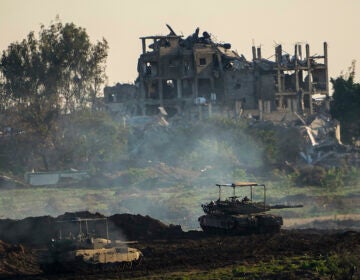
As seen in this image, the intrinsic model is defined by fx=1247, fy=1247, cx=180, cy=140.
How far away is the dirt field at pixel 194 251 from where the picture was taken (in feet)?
126

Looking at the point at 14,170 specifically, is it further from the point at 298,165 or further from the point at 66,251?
the point at 66,251

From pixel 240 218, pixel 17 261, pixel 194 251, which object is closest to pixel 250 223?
pixel 240 218

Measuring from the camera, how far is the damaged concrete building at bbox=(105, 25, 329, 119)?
110688mm

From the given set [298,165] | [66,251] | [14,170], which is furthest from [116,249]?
[14,170]

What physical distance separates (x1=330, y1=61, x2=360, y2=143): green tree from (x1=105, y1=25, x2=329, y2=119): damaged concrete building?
1165cm

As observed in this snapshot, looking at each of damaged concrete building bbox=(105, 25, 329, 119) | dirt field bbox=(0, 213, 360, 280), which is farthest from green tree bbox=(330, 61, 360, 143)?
dirt field bbox=(0, 213, 360, 280)

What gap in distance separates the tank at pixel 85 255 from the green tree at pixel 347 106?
5944cm

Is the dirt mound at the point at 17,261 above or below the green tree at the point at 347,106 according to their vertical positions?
below

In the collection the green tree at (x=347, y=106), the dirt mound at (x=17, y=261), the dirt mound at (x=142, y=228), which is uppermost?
the green tree at (x=347, y=106)

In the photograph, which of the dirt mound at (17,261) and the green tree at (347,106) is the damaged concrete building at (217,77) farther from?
the dirt mound at (17,261)

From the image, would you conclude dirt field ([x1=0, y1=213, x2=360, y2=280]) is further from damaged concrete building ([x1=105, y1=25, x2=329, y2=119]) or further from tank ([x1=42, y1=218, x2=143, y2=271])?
damaged concrete building ([x1=105, y1=25, x2=329, y2=119])

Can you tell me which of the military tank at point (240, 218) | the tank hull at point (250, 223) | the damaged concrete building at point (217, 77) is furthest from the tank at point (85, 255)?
the damaged concrete building at point (217, 77)

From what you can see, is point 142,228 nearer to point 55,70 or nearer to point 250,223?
point 250,223

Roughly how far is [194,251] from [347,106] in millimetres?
56256
